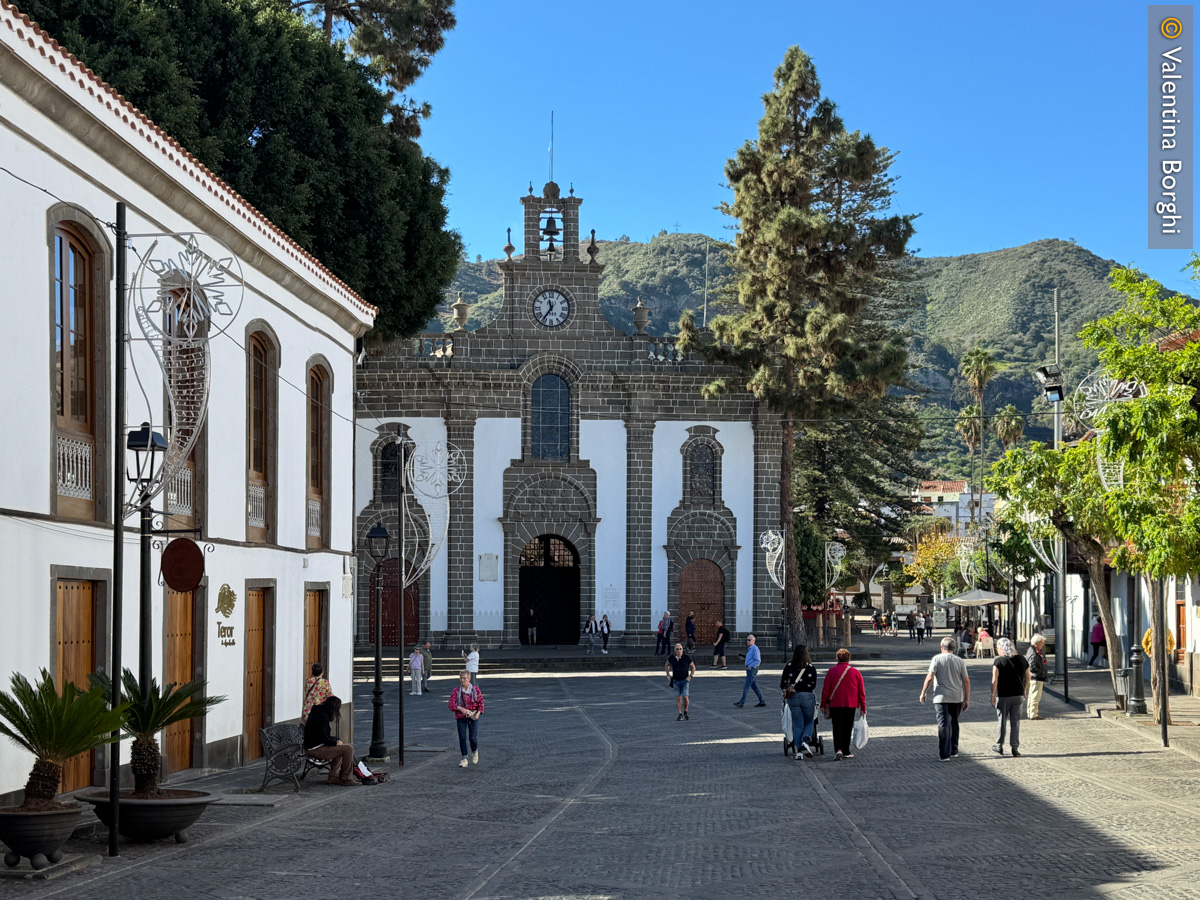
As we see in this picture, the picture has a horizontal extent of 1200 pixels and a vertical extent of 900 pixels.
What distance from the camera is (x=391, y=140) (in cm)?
3372

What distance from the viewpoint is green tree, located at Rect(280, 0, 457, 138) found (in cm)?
3650

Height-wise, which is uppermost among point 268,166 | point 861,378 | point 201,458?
point 268,166

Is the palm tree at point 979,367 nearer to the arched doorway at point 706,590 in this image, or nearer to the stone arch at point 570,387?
the arched doorway at point 706,590

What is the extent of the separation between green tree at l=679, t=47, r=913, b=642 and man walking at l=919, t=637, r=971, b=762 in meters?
27.7

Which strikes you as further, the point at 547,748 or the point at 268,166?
the point at 268,166

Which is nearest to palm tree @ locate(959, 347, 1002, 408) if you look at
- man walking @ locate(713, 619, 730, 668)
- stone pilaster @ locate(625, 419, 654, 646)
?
stone pilaster @ locate(625, 419, 654, 646)

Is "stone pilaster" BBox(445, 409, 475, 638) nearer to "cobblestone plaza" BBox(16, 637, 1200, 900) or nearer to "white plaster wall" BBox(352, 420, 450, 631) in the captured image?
"white plaster wall" BBox(352, 420, 450, 631)

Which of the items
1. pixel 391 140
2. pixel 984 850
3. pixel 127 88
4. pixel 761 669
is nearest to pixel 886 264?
pixel 761 669

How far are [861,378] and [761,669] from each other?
1048cm

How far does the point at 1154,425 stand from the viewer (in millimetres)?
18734

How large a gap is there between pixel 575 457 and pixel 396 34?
16223 millimetres

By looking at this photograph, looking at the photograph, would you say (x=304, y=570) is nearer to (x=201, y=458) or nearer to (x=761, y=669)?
(x=201, y=458)

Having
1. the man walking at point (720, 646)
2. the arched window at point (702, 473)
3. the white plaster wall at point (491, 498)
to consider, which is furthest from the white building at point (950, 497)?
the white plaster wall at point (491, 498)

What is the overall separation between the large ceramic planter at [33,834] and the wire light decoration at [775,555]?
3312cm
